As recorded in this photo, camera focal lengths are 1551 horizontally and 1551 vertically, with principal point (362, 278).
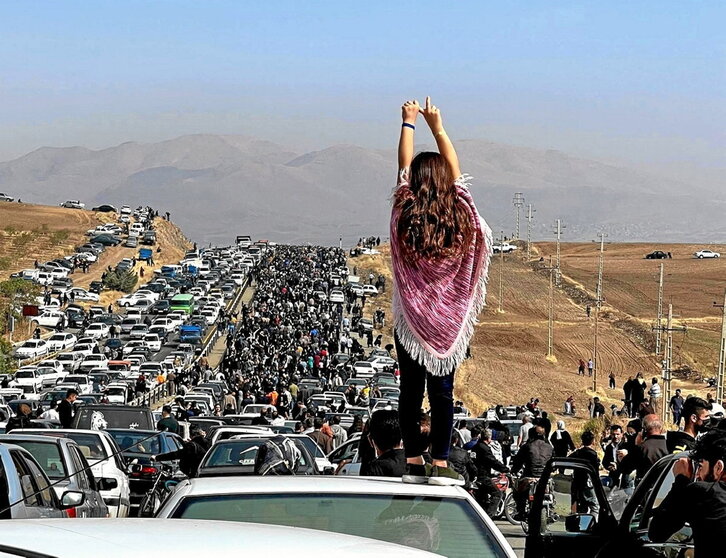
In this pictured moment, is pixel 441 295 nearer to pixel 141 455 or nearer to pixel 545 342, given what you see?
pixel 141 455

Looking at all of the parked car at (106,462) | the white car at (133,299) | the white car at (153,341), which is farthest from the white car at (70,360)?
Result: the parked car at (106,462)

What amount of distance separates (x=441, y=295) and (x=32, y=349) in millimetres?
79563

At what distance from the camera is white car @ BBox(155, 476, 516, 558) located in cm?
494

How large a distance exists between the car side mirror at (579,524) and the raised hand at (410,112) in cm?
340

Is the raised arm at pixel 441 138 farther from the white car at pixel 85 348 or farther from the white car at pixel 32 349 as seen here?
the white car at pixel 32 349

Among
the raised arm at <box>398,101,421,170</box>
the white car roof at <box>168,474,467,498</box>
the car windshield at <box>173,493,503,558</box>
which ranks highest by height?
the raised arm at <box>398,101,421,170</box>

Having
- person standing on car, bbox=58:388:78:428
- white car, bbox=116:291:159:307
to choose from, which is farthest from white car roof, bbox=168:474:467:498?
white car, bbox=116:291:159:307

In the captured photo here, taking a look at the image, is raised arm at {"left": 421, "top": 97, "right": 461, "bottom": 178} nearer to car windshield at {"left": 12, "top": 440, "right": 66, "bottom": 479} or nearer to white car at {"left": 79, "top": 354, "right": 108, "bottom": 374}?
car windshield at {"left": 12, "top": 440, "right": 66, "bottom": 479}

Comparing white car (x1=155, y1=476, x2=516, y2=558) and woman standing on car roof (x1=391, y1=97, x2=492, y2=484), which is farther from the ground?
woman standing on car roof (x1=391, y1=97, x2=492, y2=484)

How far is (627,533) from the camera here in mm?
8078

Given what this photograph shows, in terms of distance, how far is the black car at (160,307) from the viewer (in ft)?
361

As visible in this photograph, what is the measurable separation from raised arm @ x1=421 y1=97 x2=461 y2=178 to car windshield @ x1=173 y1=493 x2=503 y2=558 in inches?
57.2

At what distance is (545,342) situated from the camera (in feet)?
350

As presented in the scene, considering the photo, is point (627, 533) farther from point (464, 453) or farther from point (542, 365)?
point (542, 365)
